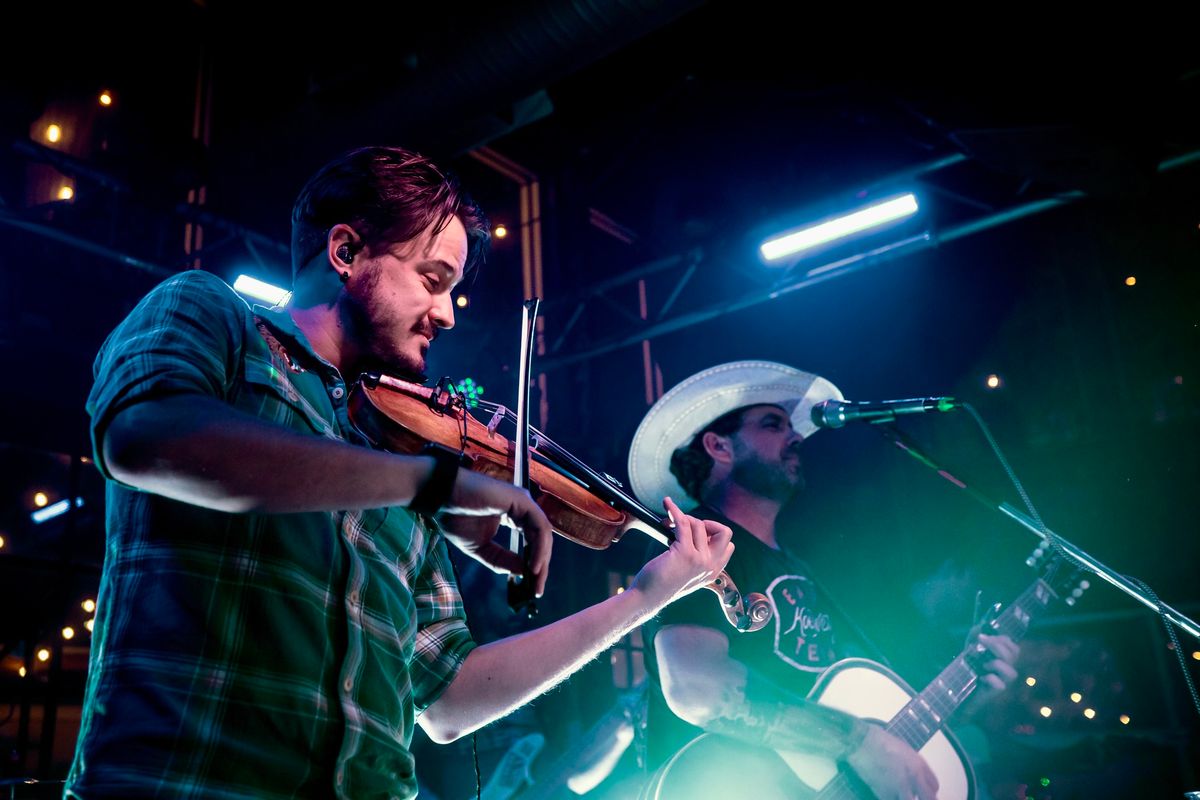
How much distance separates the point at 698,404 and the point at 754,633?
1.48 m

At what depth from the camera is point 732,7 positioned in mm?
8078

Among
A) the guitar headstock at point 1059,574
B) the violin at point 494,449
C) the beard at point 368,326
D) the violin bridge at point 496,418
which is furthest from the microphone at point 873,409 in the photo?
the beard at point 368,326

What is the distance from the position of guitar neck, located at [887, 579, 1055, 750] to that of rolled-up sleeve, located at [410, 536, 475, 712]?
2.99 m

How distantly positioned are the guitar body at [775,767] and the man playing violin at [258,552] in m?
2.27

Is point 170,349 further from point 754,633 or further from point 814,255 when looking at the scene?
point 814,255

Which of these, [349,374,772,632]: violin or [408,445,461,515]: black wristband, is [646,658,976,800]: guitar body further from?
[408,445,461,515]: black wristband

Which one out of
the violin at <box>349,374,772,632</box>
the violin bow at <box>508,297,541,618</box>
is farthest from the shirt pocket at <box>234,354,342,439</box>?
the violin bow at <box>508,297,541,618</box>

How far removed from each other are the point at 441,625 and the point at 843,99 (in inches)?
312

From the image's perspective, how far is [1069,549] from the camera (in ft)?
13.0

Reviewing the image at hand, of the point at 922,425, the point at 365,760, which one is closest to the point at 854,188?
the point at 922,425

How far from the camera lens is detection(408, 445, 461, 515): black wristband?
53.1 inches

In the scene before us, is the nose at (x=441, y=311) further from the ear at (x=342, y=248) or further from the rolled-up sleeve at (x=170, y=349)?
the rolled-up sleeve at (x=170, y=349)

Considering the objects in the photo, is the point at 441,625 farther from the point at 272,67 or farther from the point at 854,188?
the point at 272,67

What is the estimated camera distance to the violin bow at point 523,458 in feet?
4.40
